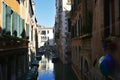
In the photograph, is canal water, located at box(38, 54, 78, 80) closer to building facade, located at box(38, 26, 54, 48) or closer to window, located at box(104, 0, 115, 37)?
window, located at box(104, 0, 115, 37)

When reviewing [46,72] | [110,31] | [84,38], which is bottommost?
[46,72]

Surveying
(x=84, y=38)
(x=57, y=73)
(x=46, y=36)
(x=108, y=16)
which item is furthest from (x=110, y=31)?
(x=46, y=36)

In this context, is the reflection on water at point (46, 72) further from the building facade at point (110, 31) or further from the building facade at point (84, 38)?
the building facade at point (110, 31)

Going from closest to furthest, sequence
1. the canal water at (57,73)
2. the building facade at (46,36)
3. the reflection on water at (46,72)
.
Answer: the canal water at (57,73)
the reflection on water at (46,72)
the building facade at (46,36)

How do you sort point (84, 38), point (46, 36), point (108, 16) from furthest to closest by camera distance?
point (46, 36)
point (84, 38)
point (108, 16)

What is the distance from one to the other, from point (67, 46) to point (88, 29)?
24232 mm

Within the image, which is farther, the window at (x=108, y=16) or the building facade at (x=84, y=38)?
the building facade at (x=84, y=38)

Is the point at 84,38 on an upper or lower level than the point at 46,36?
lower

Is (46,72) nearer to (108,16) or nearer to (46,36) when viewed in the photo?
(108,16)

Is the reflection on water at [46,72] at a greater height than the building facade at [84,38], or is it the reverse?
the building facade at [84,38]

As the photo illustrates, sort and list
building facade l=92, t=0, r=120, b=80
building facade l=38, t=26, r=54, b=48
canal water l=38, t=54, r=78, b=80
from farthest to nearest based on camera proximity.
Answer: building facade l=38, t=26, r=54, b=48, canal water l=38, t=54, r=78, b=80, building facade l=92, t=0, r=120, b=80

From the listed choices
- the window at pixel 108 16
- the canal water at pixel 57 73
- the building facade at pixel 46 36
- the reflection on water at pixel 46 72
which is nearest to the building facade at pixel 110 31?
the window at pixel 108 16

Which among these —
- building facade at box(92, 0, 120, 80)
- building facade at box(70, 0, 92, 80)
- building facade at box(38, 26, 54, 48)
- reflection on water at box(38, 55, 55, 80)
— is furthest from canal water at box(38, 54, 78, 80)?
building facade at box(38, 26, 54, 48)

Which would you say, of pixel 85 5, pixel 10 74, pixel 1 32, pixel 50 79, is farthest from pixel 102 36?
pixel 50 79
